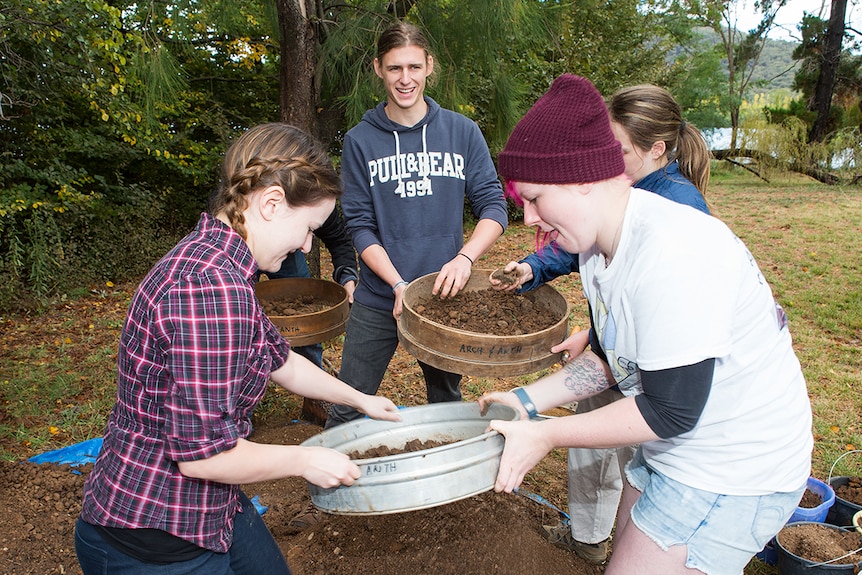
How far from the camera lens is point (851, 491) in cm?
288

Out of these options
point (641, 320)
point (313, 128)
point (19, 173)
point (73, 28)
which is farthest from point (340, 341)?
point (641, 320)

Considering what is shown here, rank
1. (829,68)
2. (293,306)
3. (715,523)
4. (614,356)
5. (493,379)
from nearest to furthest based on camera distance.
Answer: (715,523) → (614,356) → (293,306) → (493,379) → (829,68)

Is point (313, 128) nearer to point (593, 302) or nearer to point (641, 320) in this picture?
point (593, 302)

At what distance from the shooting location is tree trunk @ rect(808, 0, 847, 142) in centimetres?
1698

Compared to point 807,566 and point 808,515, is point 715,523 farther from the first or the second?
point 808,515

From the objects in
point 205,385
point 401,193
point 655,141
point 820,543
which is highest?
point 655,141

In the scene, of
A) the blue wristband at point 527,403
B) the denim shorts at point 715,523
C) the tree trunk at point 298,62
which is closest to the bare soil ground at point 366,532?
the blue wristband at point 527,403

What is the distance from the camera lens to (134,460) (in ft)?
4.46

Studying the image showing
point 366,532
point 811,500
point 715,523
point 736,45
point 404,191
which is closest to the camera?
point 715,523

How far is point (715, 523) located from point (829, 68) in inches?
772

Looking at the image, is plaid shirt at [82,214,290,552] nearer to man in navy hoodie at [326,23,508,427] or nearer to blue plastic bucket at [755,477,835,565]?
man in navy hoodie at [326,23,508,427]

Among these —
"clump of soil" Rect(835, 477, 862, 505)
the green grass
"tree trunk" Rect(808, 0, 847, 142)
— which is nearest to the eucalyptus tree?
"tree trunk" Rect(808, 0, 847, 142)

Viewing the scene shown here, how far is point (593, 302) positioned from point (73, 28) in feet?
16.1

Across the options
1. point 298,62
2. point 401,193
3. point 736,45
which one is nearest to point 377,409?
point 401,193
